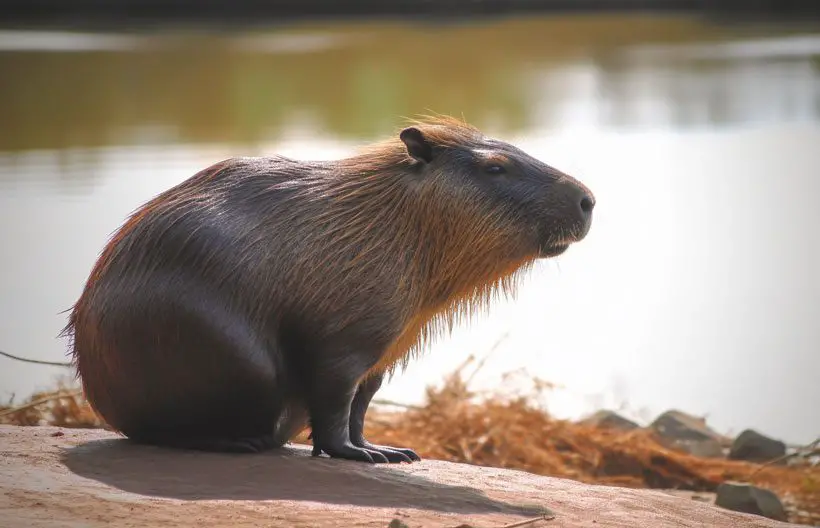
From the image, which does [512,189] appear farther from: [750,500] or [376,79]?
[376,79]

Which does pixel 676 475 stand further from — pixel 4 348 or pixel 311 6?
pixel 311 6

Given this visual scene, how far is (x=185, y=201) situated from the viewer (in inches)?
169

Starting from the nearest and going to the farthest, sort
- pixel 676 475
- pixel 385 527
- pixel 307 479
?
pixel 385 527, pixel 307 479, pixel 676 475

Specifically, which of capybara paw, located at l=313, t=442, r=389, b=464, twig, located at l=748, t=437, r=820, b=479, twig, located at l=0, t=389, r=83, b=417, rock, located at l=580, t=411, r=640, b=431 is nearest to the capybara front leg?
capybara paw, located at l=313, t=442, r=389, b=464

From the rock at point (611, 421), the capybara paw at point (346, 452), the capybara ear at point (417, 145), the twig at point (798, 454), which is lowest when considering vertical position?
the capybara paw at point (346, 452)

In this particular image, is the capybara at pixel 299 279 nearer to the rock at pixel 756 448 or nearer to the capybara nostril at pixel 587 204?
the capybara nostril at pixel 587 204

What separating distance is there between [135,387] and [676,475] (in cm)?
295

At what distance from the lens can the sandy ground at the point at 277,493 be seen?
3480 millimetres

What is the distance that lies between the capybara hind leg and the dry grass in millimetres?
1421

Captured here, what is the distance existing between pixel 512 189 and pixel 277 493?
4.32 ft

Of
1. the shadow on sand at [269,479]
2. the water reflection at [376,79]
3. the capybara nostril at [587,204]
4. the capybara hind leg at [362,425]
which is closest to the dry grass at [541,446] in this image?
the capybara hind leg at [362,425]

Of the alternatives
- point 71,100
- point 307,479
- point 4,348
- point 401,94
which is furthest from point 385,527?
point 71,100

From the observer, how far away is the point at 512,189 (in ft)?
14.3

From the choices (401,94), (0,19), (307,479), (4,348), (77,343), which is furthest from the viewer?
(0,19)
